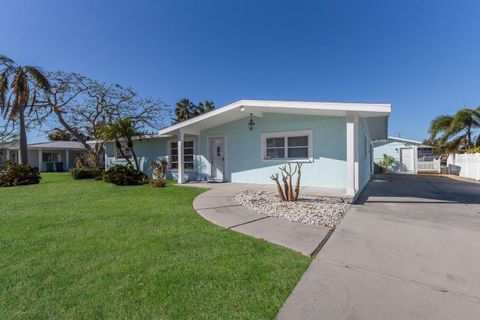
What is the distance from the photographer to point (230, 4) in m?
10.9

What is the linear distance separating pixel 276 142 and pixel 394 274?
739 cm

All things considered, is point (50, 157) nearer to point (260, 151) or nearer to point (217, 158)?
point (217, 158)

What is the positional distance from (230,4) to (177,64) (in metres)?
5.11

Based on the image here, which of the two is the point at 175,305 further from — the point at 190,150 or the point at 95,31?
the point at 95,31

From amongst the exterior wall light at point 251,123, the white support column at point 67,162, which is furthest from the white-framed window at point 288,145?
the white support column at point 67,162

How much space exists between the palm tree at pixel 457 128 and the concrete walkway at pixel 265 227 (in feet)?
67.3

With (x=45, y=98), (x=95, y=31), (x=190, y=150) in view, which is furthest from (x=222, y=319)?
(x=45, y=98)

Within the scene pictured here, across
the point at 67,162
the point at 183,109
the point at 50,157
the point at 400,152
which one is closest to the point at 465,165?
the point at 400,152

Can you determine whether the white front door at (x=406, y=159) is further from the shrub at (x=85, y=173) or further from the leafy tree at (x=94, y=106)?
the shrub at (x=85, y=173)

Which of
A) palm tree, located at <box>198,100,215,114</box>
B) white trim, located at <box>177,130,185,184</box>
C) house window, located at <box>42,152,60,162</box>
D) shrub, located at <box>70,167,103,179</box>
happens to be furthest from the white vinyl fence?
house window, located at <box>42,152,60,162</box>

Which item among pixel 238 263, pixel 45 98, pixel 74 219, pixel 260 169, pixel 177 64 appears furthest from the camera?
pixel 45 98

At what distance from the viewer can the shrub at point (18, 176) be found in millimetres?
12064

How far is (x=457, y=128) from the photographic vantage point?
18469mm

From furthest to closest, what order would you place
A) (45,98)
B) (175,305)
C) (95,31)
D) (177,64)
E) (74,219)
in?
(45,98) < (177,64) < (95,31) < (74,219) < (175,305)
